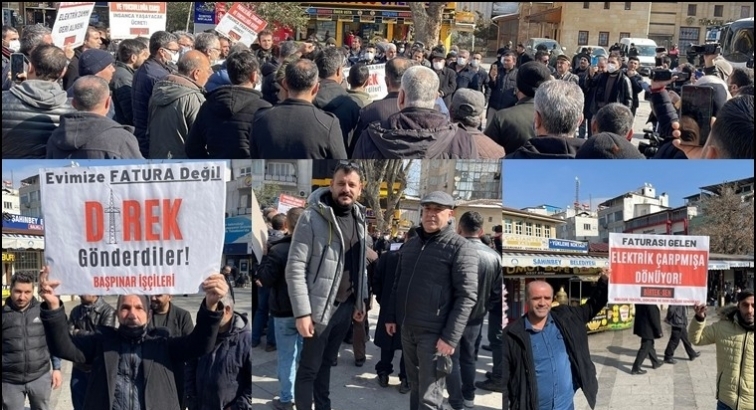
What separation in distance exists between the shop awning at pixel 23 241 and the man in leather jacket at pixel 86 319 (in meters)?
0.36

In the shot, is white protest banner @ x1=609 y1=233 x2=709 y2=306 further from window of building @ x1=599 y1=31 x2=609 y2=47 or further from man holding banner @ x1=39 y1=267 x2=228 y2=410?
window of building @ x1=599 y1=31 x2=609 y2=47

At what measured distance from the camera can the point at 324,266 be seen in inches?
180

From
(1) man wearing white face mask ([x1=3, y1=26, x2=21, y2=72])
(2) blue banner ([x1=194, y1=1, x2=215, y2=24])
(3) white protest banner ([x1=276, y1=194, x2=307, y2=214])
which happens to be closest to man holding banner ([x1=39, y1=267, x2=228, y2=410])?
(3) white protest banner ([x1=276, y1=194, x2=307, y2=214])

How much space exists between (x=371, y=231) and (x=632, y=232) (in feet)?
4.47

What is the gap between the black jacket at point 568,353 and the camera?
4602 millimetres

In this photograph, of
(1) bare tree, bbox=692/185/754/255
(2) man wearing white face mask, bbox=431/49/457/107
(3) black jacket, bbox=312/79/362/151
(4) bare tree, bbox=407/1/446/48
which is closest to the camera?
(1) bare tree, bbox=692/185/754/255

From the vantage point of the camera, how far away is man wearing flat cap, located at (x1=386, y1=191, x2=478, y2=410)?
451cm

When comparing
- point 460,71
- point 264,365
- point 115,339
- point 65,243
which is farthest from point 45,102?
point 460,71

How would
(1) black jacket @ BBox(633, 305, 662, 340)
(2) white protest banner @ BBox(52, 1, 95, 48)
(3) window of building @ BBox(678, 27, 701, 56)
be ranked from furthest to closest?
(3) window of building @ BBox(678, 27, 701, 56) → (2) white protest banner @ BBox(52, 1, 95, 48) → (1) black jacket @ BBox(633, 305, 662, 340)

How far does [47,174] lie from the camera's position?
4574 millimetres

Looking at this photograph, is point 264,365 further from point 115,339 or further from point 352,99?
point 352,99

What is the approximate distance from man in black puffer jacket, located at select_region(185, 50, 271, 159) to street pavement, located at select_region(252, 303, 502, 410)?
1.55 m

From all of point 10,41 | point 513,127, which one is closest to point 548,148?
point 513,127

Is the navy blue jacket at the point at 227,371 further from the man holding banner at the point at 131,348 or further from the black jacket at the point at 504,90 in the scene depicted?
the black jacket at the point at 504,90
